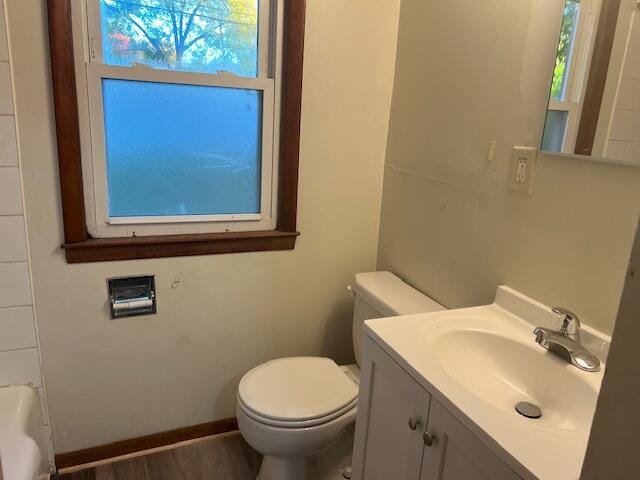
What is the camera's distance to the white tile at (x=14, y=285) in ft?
5.23

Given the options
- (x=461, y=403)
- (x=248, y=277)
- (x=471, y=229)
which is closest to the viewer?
(x=461, y=403)

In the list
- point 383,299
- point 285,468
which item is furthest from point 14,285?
point 383,299

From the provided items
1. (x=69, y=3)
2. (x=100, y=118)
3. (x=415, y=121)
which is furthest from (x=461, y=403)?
(x=69, y=3)

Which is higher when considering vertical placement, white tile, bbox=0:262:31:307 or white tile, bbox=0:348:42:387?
white tile, bbox=0:262:31:307

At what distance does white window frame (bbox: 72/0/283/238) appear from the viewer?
1.57 meters

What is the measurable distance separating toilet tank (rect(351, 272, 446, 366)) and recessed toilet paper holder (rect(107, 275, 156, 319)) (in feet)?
2.57

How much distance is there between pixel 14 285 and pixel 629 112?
1856mm

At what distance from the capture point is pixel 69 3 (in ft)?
4.86

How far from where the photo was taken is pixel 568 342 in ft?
3.72

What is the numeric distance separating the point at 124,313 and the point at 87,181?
50 cm

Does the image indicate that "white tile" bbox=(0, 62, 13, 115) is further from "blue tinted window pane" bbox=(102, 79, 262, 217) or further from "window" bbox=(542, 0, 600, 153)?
"window" bbox=(542, 0, 600, 153)

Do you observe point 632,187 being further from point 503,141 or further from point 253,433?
point 253,433

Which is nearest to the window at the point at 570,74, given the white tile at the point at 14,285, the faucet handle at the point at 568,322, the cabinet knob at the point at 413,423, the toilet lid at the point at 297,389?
the faucet handle at the point at 568,322

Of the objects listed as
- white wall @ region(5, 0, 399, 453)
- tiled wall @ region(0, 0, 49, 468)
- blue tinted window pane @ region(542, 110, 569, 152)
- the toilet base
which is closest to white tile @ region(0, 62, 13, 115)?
tiled wall @ region(0, 0, 49, 468)
